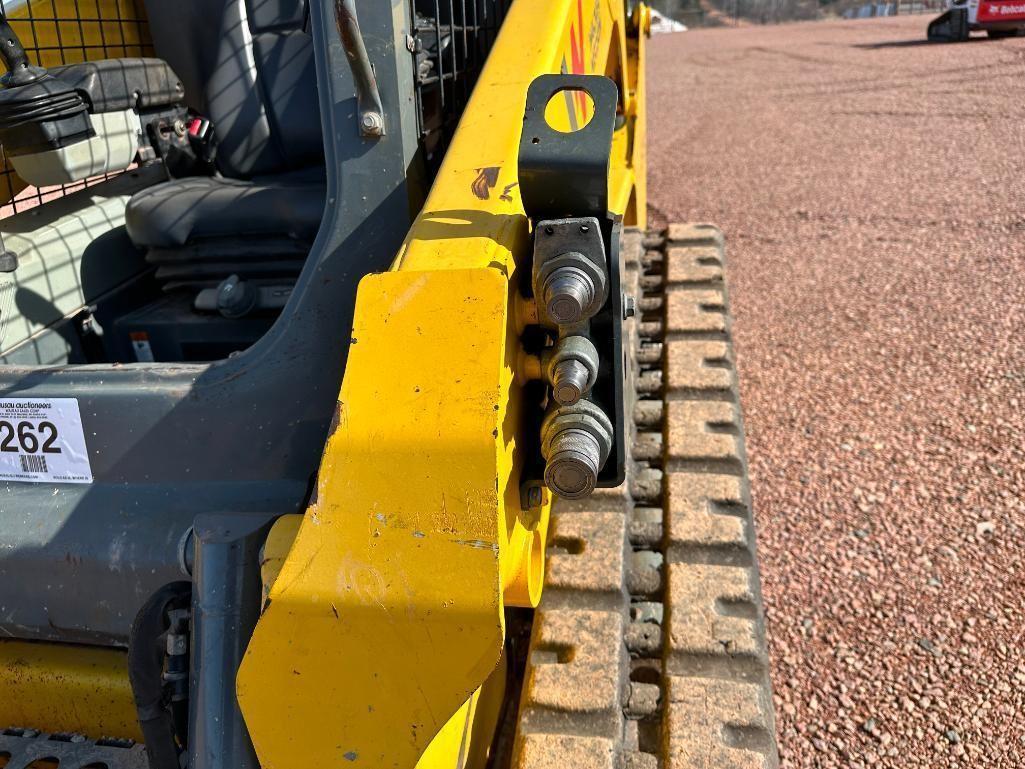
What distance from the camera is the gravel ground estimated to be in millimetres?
1891

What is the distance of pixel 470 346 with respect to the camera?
42.2 inches

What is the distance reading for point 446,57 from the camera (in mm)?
1749

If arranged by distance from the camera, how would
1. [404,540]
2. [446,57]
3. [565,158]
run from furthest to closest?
[446,57]
[565,158]
[404,540]

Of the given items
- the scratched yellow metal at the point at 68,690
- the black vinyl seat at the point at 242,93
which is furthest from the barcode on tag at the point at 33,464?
the black vinyl seat at the point at 242,93

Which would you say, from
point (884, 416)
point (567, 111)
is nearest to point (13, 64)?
point (567, 111)

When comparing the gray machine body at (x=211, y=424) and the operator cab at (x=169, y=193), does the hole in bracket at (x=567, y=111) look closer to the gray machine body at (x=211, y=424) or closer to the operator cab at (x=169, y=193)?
the gray machine body at (x=211, y=424)

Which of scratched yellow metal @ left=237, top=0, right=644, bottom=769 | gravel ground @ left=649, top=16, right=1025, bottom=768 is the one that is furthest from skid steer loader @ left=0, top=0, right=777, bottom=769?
gravel ground @ left=649, top=16, right=1025, bottom=768

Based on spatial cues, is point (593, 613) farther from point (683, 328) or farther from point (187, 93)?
point (187, 93)

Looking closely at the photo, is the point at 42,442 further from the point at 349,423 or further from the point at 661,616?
the point at 661,616

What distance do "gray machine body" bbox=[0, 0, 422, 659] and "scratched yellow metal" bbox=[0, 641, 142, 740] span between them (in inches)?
3.4

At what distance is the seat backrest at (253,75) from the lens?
2.11 metres

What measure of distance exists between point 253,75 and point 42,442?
1.06 meters

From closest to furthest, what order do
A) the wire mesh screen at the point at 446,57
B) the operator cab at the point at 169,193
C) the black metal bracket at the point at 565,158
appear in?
the black metal bracket at the point at 565,158
the wire mesh screen at the point at 446,57
the operator cab at the point at 169,193

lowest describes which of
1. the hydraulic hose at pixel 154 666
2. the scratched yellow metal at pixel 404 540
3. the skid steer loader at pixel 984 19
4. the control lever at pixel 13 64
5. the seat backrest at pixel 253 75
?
the skid steer loader at pixel 984 19
